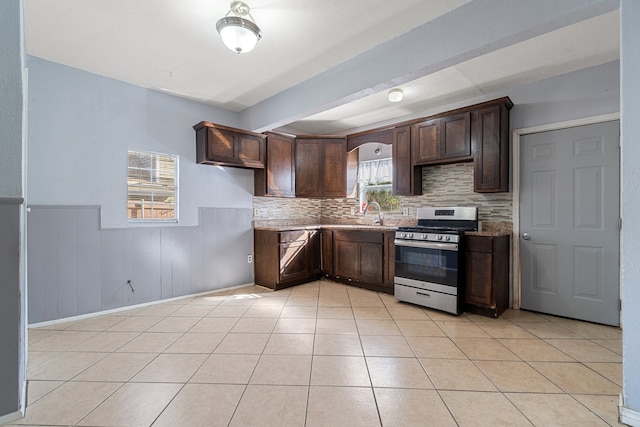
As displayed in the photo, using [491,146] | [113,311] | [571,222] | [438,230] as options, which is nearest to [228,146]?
[113,311]

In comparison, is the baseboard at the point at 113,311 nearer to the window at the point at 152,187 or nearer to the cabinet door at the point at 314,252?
the window at the point at 152,187

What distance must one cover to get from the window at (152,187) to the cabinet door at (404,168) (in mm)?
3000

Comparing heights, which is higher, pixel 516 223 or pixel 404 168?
pixel 404 168

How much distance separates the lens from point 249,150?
160 inches

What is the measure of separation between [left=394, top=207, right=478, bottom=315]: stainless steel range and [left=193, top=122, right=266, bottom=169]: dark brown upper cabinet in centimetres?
230

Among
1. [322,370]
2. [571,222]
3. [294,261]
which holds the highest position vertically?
[571,222]

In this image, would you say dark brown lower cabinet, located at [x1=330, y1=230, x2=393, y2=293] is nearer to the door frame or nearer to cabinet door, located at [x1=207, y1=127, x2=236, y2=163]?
the door frame

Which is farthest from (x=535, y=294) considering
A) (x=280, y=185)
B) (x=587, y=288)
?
(x=280, y=185)

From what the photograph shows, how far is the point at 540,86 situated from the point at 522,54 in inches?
29.7

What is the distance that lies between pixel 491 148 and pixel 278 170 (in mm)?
2848

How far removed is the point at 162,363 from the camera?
210 centimetres

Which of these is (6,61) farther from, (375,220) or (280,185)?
(375,220)

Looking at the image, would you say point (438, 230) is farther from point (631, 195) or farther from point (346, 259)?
point (631, 195)

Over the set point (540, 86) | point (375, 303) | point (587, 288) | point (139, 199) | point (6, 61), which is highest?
point (540, 86)
